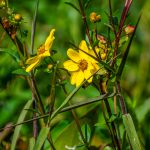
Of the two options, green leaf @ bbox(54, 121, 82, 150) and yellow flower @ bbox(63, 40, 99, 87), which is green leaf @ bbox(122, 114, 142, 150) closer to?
yellow flower @ bbox(63, 40, 99, 87)

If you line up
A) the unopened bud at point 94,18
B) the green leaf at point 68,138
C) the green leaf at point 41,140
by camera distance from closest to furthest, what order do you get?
1. the green leaf at point 41,140
2. the unopened bud at point 94,18
3. the green leaf at point 68,138

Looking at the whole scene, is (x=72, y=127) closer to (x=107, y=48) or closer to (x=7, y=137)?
(x=7, y=137)

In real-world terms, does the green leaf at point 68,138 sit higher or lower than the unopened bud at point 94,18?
lower

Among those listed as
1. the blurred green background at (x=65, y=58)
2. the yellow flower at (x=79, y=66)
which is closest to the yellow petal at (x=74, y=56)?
the yellow flower at (x=79, y=66)

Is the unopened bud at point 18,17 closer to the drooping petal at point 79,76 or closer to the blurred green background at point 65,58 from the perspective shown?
the drooping petal at point 79,76

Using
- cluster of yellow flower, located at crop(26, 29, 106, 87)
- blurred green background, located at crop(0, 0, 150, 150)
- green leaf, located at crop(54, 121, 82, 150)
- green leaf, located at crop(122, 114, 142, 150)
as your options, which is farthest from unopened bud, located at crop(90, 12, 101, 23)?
blurred green background, located at crop(0, 0, 150, 150)

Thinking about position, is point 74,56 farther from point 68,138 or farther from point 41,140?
point 68,138

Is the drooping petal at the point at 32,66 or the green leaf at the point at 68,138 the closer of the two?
the drooping petal at the point at 32,66

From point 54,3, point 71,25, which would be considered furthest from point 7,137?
point 54,3
